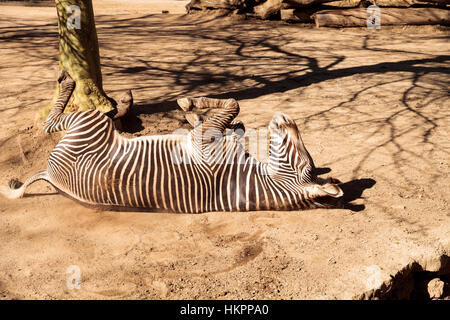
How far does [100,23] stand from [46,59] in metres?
4.06

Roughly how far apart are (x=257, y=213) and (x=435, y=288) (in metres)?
1.55

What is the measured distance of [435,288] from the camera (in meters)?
3.90

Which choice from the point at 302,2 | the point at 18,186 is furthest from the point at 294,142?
the point at 302,2

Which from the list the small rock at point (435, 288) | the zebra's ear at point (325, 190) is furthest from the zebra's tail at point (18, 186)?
the small rock at point (435, 288)

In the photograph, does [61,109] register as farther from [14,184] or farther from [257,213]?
[257,213]

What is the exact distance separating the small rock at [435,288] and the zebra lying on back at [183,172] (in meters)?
1.00

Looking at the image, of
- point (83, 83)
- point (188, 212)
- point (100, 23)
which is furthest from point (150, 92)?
point (100, 23)

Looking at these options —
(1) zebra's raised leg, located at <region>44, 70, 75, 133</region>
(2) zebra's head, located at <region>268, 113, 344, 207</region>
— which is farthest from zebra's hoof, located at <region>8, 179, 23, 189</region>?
(2) zebra's head, located at <region>268, 113, 344, 207</region>

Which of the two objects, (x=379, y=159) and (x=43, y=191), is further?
(x=379, y=159)

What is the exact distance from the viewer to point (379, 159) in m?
A: 5.04

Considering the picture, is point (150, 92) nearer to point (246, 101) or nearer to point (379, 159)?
point (246, 101)

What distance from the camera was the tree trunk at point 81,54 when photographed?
539 centimetres

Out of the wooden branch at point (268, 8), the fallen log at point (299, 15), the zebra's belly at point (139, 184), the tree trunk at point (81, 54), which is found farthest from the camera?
the wooden branch at point (268, 8)

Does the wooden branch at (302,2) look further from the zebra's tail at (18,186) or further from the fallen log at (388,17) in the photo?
the zebra's tail at (18,186)
